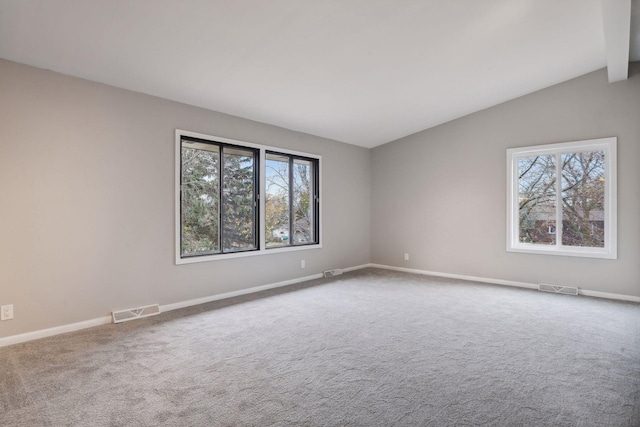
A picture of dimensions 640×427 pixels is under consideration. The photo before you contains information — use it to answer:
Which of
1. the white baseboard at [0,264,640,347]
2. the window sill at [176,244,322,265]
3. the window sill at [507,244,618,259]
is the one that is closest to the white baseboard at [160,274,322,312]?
the white baseboard at [0,264,640,347]

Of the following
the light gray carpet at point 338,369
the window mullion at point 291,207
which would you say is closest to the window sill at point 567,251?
the light gray carpet at point 338,369

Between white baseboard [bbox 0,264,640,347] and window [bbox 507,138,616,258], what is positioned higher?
window [bbox 507,138,616,258]

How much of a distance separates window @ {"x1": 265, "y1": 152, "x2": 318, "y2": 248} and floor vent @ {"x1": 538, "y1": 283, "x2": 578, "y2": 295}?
3446 mm

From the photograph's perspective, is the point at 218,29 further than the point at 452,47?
No

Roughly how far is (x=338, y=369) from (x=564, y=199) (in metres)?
4.33

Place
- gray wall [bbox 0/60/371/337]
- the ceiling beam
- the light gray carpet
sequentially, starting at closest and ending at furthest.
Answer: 1. the light gray carpet
2. the ceiling beam
3. gray wall [bbox 0/60/371/337]

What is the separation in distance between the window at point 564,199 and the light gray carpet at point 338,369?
108 cm

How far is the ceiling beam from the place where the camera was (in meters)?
2.85

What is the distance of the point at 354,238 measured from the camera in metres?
6.49

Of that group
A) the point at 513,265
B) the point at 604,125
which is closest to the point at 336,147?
the point at 513,265

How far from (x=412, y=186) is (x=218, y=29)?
438cm

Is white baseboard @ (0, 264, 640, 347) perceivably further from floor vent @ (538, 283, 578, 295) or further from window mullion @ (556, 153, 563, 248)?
window mullion @ (556, 153, 563, 248)

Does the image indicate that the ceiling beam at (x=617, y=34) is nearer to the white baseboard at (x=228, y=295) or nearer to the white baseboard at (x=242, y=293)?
the white baseboard at (x=242, y=293)

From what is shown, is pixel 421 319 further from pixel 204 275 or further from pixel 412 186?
pixel 412 186
